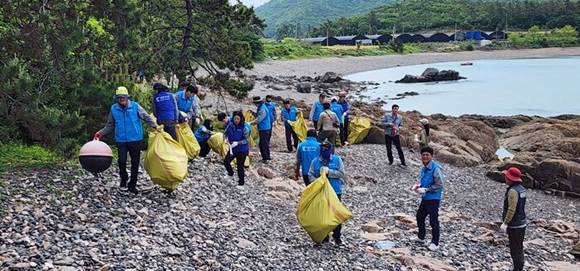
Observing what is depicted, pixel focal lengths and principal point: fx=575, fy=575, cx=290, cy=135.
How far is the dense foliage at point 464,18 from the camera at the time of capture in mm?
155000

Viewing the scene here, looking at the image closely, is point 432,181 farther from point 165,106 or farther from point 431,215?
point 165,106

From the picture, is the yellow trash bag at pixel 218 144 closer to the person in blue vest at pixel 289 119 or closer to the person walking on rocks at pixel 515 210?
the person in blue vest at pixel 289 119

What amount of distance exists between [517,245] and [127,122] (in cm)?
763

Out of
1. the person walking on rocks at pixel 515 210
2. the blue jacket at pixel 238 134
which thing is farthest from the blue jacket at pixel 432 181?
the blue jacket at pixel 238 134

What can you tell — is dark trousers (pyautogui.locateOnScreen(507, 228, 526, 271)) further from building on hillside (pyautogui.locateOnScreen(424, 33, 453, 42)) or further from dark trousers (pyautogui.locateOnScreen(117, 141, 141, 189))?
building on hillside (pyautogui.locateOnScreen(424, 33, 453, 42))

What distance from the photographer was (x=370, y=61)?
365 feet

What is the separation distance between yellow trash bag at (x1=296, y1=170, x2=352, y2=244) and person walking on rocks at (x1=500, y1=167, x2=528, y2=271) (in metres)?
2.90

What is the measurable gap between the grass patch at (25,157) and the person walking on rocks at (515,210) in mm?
8545

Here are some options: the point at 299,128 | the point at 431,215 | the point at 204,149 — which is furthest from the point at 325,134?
the point at 431,215

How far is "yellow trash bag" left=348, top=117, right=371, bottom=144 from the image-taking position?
2347 centimetres

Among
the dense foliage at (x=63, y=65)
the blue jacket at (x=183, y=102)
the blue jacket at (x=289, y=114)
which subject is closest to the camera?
the dense foliage at (x=63, y=65)

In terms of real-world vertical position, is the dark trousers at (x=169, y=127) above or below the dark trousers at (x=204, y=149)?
above

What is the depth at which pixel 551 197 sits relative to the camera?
19.8m

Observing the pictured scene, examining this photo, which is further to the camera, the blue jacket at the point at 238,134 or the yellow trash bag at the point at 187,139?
the yellow trash bag at the point at 187,139
